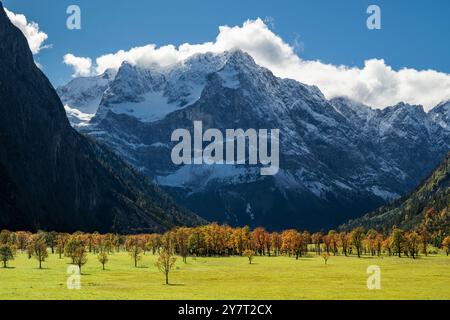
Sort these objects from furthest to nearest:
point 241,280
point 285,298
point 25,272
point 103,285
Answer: point 25,272, point 241,280, point 103,285, point 285,298

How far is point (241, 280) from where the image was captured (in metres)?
131

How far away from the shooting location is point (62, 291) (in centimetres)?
10206
